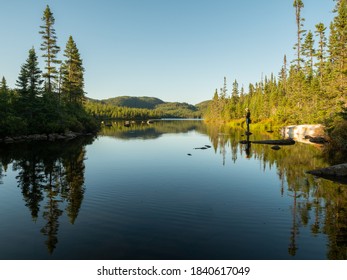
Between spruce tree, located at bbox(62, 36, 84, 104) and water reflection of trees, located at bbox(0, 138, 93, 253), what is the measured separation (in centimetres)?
3746

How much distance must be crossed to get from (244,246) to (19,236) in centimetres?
833

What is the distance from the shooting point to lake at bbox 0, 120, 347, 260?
877 cm

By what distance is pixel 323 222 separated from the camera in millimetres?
11000

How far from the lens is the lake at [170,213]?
8.77 metres

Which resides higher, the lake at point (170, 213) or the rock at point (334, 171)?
the rock at point (334, 171)

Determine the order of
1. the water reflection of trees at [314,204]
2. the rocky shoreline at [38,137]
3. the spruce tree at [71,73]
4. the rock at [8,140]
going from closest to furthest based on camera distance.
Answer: the water reflection of trees at [314,204], the rock at [8,140], the rocky shoreline at [38,137], the spruce tree at [71,73]

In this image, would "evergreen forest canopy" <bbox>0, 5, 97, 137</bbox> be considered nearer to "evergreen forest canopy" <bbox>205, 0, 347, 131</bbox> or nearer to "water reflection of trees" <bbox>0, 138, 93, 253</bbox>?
"water reflection of trees" <bbox>0, 138, 93, 253</bbox>

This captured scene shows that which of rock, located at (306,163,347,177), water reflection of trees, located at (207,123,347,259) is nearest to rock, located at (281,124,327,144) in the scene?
water reflection of trees, located at (207,123,347,259)

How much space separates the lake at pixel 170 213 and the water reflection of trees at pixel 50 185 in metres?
0.06

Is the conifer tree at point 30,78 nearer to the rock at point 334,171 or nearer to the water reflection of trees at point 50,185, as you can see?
the water reflection of trees at point 50,185

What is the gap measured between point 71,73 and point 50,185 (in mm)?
54017

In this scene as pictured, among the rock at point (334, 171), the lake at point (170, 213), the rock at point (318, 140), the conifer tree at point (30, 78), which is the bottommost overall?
the lake at point (170, 213)

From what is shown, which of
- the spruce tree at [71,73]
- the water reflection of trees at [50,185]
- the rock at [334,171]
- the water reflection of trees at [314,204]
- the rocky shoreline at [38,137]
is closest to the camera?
the water reflection of trees at [314,204]

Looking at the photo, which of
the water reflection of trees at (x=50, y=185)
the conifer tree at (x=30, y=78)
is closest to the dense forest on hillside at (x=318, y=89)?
the water reflection of trees at (x=50, y=185)
